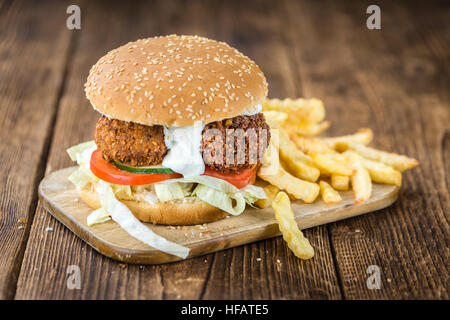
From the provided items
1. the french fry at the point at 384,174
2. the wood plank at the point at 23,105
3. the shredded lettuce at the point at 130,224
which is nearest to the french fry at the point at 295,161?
the french fry at the point at 384,174

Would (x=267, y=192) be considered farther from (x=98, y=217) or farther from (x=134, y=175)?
(x=98, y=217)

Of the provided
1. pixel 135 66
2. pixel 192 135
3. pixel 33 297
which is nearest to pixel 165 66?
pixel 135 66

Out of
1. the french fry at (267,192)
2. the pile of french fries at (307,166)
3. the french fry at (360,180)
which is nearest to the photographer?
the pile of french fries at (307,166)

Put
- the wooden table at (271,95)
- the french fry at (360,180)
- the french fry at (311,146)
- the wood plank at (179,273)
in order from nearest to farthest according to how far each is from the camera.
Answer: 1. the wood plank at (179,273)
2. the wooden table at (271,95)
3. the french fry at (360,180)
4. the french fry at (311,146)

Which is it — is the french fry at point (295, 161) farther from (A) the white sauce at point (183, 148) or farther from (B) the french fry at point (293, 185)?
(A) the white sauce at point (183, 148)

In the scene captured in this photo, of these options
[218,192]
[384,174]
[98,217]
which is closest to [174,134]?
[218,192]

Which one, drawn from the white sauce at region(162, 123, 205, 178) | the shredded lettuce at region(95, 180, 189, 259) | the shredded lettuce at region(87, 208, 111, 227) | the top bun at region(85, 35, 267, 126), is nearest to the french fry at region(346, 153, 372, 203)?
the top bun at region(85, 35, 267, 126)
